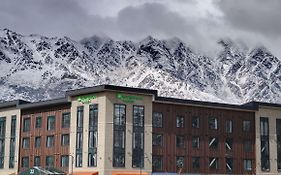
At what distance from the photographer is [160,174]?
112 m

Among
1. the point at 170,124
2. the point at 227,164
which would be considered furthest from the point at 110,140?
the point at 227,164

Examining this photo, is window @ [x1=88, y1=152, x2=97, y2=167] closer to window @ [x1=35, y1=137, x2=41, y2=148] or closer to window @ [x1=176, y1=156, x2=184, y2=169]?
window @ [x1=176, y1=156, x2=184, y2=169]

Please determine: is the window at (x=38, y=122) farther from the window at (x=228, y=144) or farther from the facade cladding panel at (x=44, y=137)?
the window at (x=228, y=144)

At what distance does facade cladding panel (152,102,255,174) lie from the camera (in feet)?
375

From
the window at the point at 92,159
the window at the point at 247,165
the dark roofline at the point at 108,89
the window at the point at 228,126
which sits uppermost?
the dark roofline at the point at 108,89

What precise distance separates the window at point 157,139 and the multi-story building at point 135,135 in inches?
6.8

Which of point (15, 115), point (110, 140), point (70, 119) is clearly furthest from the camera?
point (15, 115)

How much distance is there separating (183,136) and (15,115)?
3512 centimetres

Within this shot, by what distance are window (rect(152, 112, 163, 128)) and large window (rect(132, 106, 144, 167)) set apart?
2.47 m

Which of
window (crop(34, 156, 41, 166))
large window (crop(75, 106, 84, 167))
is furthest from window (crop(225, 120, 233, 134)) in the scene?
window (crop(34, 156, 41, 166))

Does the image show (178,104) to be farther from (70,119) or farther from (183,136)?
(70,119)

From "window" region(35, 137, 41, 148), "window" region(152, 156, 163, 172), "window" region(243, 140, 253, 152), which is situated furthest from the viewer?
"window" region(35, 137, 41, 148)

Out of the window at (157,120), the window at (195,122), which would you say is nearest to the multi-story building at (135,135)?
the window at (157,120)

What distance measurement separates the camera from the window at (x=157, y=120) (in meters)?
114
